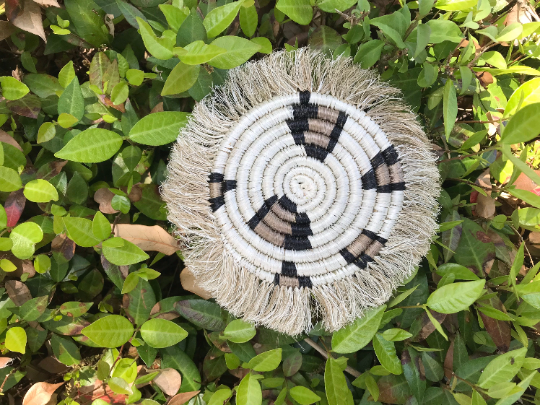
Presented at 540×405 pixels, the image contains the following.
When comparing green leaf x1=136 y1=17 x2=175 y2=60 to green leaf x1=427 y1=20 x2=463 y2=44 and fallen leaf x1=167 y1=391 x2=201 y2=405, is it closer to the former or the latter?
green leaf x1=427 y1=20 x2=463 y2=44

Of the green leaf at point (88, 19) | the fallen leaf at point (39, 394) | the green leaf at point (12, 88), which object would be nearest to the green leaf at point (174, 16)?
the green leaf at point (88, 19)

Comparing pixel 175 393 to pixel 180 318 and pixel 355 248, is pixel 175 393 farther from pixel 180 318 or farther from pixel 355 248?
pixel 355 248

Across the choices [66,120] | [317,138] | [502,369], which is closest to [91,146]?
[66,120]

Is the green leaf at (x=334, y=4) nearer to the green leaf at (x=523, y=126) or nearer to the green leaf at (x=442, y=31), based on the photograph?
the green leaf at (x=442, y=31)

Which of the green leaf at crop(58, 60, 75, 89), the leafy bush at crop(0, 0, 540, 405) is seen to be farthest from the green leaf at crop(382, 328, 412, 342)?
the green leaf at crop(58, 60, 75, 89)

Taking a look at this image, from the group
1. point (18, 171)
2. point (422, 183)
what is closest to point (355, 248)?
point (422, 183)

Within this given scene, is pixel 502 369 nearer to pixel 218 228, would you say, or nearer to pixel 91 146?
pixel 218 228
